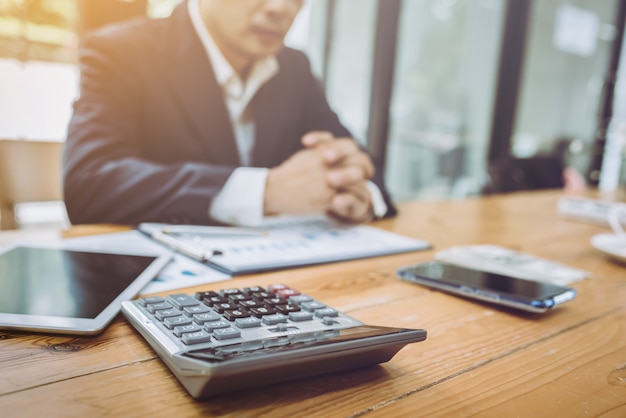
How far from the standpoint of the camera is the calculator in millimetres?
315

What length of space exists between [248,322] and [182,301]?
0.07 m

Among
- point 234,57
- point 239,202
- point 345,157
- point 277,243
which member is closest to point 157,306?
point 277,243

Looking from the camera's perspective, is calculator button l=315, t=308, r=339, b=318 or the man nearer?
calculator button l=315, t=308, r=339, b=318

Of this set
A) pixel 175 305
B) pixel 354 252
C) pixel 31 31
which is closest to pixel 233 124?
pixel 354 252

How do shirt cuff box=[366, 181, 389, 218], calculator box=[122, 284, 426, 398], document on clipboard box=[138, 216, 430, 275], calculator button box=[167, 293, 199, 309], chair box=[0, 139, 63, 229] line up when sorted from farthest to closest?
chair box=[0, 139, 63, 229] < shirt cuff box=[366, 181, 389, 218] < document on clipboard box=[138, 216, 430, 275] < calculator button box=[167, 293, 199, 309] < calculator box=[122, 284, 426, 398]

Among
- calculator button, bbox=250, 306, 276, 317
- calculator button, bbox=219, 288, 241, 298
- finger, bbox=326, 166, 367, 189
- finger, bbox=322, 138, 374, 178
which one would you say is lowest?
calculator button, bbox=219, 288, 241, 298

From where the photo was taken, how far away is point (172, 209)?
2.98 feet

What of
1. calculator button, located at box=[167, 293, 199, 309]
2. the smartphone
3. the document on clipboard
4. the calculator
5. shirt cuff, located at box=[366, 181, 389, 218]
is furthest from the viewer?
shirt cuff, located at box=[366, 181, 389, 218]

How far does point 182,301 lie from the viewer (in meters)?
0.42

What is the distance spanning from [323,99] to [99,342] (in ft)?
4.12

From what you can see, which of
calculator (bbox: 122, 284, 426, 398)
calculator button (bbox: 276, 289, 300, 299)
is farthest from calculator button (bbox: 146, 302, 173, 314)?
calculator button (bbox: 276, 289, 300, 299)

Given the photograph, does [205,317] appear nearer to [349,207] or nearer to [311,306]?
[311,306]

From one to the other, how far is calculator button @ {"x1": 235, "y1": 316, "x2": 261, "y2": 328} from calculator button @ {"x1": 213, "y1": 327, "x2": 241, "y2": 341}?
0.01m

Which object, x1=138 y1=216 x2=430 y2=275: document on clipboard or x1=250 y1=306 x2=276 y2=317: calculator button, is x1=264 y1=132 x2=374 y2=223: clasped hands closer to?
x1=138 y1=216 x2=430 y2=275: document on clipboard
